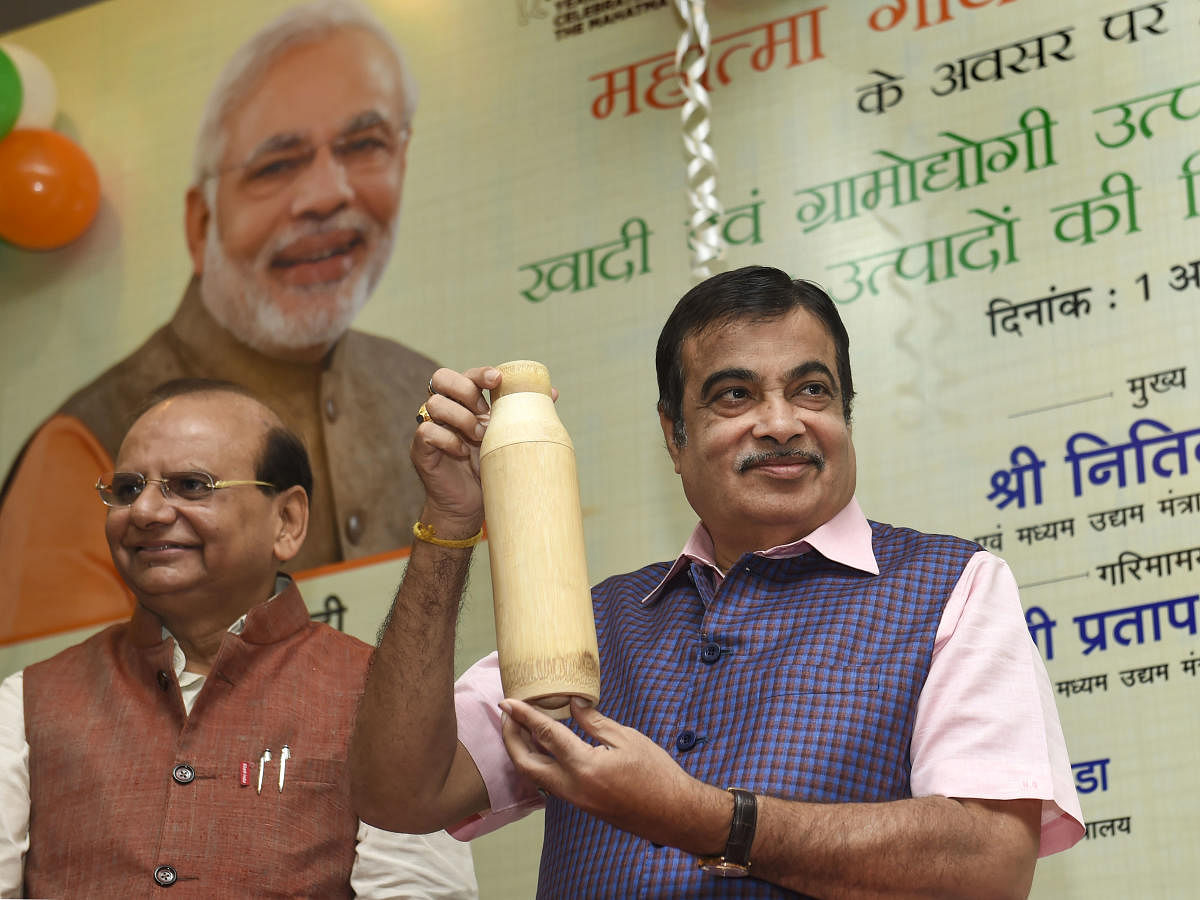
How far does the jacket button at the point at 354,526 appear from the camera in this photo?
338cm

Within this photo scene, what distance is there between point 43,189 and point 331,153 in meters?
0.66

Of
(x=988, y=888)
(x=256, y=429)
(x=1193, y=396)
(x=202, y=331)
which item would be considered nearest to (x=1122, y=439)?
(x=1193, y=396)

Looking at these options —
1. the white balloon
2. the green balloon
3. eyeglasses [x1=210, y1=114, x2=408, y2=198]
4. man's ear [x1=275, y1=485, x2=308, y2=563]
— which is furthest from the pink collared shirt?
the white balloon

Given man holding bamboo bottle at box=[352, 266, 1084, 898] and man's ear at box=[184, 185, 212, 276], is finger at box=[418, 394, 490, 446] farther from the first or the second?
man's ear at box=[184, 185, 212, 276]

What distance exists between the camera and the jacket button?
338 cm

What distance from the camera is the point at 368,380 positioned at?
351cm

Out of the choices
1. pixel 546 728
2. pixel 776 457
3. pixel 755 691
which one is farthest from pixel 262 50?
pixel 546 728

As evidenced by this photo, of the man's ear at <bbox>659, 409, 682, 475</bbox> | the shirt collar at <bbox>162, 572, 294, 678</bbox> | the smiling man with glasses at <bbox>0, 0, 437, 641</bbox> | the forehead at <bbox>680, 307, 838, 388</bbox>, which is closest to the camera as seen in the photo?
the forehead at <bbox>680, 307, 838, 388</bbox>

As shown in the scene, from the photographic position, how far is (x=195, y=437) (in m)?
2.68

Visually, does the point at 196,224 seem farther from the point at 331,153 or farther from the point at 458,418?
the point at 458,418

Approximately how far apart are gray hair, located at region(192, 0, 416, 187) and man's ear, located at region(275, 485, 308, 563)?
1295mm

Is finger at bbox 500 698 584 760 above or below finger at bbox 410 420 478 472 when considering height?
below

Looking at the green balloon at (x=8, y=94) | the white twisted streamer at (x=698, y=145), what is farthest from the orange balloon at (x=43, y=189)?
the white twisted streamer at (x=698, y=145)

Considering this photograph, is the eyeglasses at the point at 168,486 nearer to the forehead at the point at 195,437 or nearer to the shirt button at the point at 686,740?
the forehead at the point at 195,437
